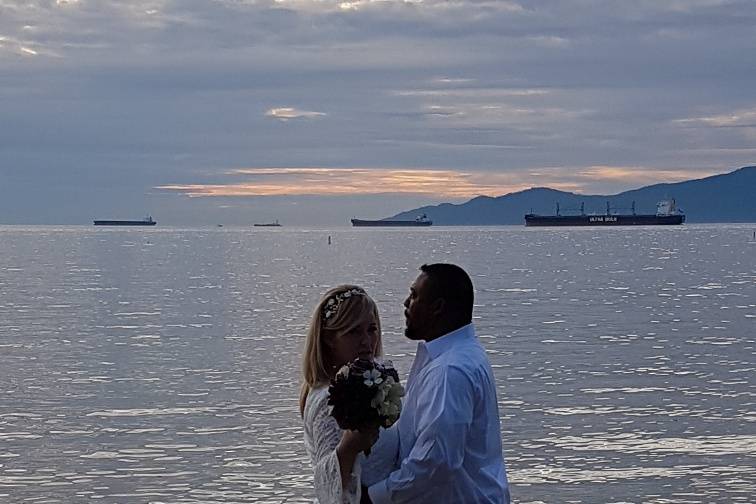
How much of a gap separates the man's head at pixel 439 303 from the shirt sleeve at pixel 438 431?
21cm

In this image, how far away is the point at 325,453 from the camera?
4.32m

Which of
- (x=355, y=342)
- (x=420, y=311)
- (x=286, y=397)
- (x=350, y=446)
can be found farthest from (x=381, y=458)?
(x=286, y=397)

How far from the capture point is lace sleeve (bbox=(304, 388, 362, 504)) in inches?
167

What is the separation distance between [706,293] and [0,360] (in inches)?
1282

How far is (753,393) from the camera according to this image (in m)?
19.8

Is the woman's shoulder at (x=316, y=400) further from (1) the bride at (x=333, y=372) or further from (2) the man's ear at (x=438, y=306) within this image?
(2) the man's ear at (x=438, y=306)

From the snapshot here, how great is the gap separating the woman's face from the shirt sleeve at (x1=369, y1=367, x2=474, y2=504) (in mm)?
346

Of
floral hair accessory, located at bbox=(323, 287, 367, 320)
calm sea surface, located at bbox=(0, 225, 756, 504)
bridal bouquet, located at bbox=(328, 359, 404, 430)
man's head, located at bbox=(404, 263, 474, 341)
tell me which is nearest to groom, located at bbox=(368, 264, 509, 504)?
man's head, located at bbox=(404, 263, 474, 341)

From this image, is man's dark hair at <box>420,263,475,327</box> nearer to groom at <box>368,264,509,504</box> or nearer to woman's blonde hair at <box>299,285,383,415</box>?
groom at <box>368,264,509,504</box>

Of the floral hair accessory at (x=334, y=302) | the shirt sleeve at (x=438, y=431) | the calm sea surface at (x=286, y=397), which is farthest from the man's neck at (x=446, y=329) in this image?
the calm sea surface at (x=286, y=397)

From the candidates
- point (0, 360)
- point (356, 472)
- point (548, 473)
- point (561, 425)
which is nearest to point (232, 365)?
point (0, 360)

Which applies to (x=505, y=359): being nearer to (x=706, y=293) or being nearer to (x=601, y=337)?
(x=601, y=337)

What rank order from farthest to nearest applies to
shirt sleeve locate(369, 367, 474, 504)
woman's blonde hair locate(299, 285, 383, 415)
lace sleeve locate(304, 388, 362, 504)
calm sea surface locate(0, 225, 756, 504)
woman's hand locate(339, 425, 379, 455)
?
calm sea surface locate(0, 225, 756, 504) < woman's blonde hair locate(299, 285, 383, 415) < lace sleeve locate(304, 388, 362, 504) < woman's hand locate(339, 425, 379, 455) < shirt sleeve locate(369, 367, 474, 504)

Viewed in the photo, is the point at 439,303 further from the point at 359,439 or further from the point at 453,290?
the point at 359,439
